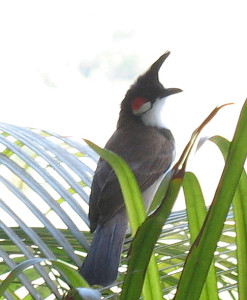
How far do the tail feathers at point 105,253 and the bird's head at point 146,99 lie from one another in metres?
0.69

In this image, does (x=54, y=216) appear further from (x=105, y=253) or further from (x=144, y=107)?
(x=144, y=107)

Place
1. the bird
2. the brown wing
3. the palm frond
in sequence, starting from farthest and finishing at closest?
1. the brown wing
2. the bird
3. the palm frond

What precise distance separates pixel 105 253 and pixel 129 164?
0.66 metres

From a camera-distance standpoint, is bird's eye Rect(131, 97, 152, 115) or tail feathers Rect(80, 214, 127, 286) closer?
tail feathers Rect(80, 214, 127, 286)

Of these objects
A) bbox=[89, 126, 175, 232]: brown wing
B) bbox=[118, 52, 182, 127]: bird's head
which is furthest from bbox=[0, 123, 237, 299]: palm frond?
bbox=[118, 52, 182, 127]: bird's head

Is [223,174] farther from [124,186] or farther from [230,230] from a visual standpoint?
[230,230]

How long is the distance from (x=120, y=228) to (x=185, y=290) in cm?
107

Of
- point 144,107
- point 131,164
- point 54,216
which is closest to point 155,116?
point 144,107

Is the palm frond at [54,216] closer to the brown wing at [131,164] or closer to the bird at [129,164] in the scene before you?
the bird at [129,164]

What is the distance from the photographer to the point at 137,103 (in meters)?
2.42

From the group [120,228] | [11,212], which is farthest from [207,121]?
[120,228]

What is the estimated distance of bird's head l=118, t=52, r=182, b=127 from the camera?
7.63 ft

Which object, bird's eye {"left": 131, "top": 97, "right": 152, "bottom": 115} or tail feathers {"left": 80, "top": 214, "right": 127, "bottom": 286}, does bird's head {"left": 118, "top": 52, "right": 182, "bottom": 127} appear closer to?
bird's eye {"left": 131, "top": 97, "right": 152, "bottom": 115}

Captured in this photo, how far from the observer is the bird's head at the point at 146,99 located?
7.63 feet
